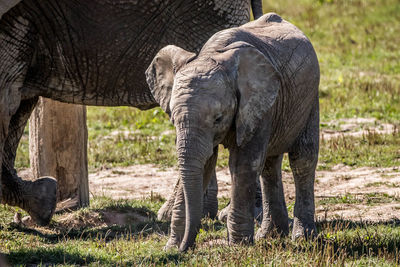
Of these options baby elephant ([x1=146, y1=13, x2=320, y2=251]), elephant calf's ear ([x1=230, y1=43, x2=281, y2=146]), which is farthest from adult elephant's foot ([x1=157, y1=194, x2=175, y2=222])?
elephant calf's ear ([x1=230, y1=43, x2=281, y2=146])

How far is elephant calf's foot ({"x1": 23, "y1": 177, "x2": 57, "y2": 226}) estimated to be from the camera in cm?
757

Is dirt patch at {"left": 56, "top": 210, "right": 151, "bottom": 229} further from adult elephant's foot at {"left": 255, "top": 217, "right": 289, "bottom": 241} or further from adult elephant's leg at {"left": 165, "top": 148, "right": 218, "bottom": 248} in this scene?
adult elephant's leg at {"left": 165, "top": 148, "right": 218, "bottom": 248}

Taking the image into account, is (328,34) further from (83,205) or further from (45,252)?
(45,252)

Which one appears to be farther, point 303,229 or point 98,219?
point 98,219

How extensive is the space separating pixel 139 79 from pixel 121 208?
4.95 feet

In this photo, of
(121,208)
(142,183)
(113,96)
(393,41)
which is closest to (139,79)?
(113,96)

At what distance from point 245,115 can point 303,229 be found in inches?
60.1

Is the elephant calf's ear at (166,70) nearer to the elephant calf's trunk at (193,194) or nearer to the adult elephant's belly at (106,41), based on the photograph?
the elephant calf's trunk at (193,194)

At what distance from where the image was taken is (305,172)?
267 inches

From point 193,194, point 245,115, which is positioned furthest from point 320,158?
point 193,194

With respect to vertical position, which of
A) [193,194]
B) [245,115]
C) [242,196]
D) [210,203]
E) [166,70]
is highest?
[166,70]

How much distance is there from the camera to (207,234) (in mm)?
6949

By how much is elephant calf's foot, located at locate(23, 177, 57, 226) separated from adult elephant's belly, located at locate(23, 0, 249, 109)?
2.89 feet

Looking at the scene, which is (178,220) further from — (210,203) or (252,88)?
(210,203)
